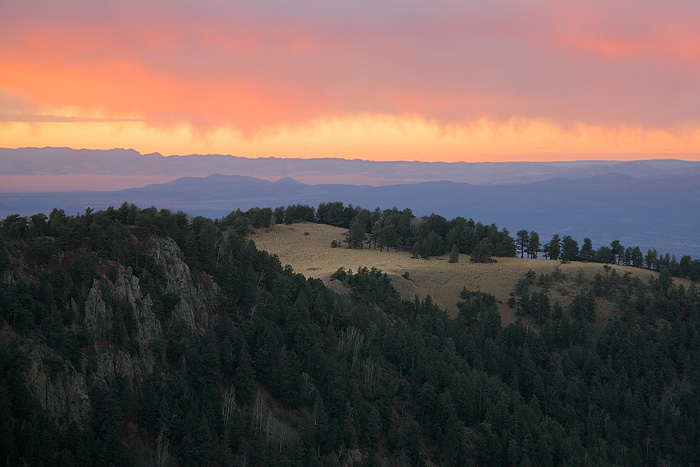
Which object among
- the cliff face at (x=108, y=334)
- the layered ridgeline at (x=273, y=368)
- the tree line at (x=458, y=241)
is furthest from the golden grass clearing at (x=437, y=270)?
the cliff face at (x=108, y=334)

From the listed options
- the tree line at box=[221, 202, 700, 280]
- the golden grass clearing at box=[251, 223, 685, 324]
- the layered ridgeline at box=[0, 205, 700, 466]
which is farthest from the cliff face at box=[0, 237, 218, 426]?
the tree line at box=[221, 202, 700, 280]

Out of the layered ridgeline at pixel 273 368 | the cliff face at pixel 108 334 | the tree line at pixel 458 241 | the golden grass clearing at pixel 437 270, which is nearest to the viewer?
the cliff face at pixel 108 334

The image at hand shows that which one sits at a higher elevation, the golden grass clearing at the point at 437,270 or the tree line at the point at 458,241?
the tree line at the point at 458,241

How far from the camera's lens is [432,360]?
2483 inches

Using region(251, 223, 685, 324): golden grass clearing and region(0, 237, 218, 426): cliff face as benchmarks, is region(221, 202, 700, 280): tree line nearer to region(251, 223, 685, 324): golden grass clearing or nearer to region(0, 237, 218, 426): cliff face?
region(251, 223, 685, 324): golden grass clearing

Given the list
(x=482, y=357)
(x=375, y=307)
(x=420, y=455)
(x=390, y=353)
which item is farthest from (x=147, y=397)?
(x=482, y=357)

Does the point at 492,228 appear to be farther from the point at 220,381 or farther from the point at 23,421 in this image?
the point at 23,421

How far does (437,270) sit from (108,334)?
68.5 meters

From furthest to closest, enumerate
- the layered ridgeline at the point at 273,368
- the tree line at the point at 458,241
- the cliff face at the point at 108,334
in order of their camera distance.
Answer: the tree line at the point at 458,241 < the layered ridgeline at the point at 273,368 < the cliff face at the point at 108,334

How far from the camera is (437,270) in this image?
4016 inches

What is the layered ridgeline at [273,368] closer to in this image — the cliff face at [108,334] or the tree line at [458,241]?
the cliff face at [108,334]

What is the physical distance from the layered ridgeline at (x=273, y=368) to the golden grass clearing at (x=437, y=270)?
8.21 m

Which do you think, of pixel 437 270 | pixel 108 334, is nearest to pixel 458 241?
pixel 437 270

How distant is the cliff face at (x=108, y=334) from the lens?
1482 inches
